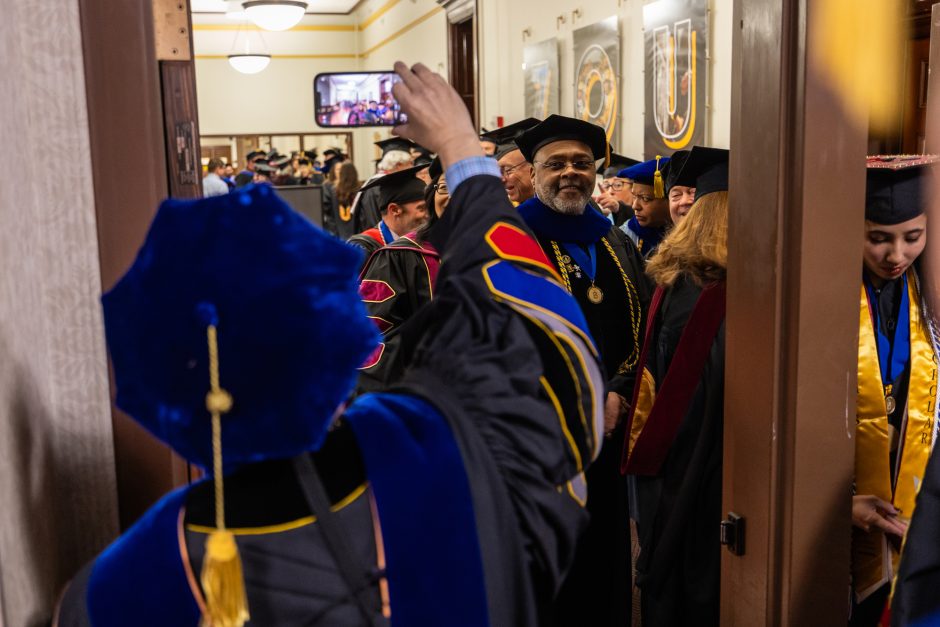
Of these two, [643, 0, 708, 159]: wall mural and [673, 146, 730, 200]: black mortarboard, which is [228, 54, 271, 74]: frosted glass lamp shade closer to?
[643, 0, 708, 159]: wall mural

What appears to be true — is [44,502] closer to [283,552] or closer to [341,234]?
[283,552]

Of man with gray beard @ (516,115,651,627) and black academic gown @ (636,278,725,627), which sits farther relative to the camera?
man with gray beard @ (516,115,651,627)

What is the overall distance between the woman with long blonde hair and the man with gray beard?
0.18m

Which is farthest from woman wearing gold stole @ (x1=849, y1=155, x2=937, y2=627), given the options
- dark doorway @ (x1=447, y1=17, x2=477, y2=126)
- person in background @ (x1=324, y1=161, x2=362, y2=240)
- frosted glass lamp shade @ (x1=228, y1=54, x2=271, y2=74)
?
frosted glass lamp shade @ (x1=228, y1=54, x2=271, y2=74)

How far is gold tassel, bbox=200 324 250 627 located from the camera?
2.82ft

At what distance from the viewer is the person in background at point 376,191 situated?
638 cm

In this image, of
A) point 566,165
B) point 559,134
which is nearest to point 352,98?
point 559,134

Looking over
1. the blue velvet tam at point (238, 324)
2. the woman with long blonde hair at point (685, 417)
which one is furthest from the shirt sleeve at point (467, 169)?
the woman with long blonde hair at point (685, 417)

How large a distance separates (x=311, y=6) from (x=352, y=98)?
→ 6100 mm

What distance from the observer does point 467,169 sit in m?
1.24

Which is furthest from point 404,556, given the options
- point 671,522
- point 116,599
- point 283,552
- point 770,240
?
point 671,522

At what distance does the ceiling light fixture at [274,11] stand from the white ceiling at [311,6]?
3.71 meters

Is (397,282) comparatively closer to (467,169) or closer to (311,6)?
(467,169)

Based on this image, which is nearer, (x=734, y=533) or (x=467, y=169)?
(x=467, y=169)
